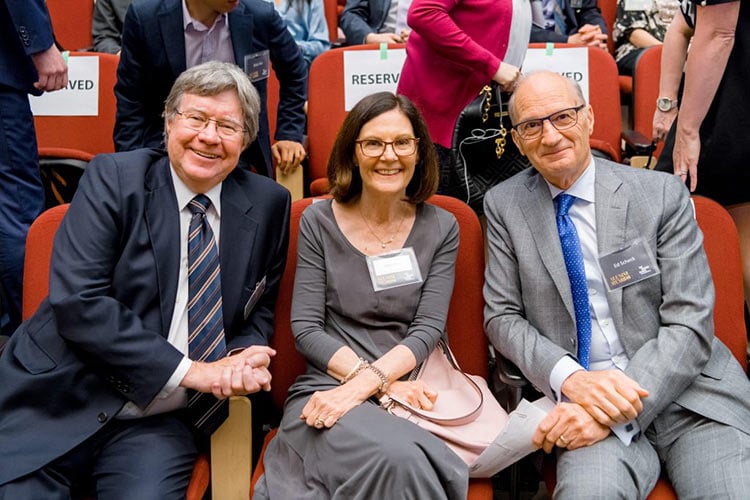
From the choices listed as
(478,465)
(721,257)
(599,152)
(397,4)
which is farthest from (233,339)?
(397,4)

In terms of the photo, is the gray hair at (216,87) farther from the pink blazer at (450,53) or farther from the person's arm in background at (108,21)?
the person's arm in background at (108,21)

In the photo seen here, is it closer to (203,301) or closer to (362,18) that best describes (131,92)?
(203,301)

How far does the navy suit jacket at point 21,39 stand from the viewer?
2182mm

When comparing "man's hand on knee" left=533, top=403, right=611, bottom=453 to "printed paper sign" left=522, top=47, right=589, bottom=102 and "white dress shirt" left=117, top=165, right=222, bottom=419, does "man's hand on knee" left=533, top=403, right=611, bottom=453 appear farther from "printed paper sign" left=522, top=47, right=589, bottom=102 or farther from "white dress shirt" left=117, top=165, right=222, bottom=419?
"printed paper sign" left=522, top=47, right=589, bottom=102

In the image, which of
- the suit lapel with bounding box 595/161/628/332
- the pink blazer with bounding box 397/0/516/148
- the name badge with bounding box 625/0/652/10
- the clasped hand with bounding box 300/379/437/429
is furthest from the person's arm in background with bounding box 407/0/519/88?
the name badge with bounding box 625/0/652/10

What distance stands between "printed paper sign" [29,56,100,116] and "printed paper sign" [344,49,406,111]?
100cm

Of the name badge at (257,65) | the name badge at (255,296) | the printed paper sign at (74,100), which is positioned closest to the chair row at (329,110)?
the printed paper sign at (74,100)

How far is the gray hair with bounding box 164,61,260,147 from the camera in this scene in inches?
71.6

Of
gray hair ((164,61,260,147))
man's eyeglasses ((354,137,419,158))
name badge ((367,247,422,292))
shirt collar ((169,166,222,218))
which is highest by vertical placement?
gray hair ((164,61,260,147))

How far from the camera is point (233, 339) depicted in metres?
1.84

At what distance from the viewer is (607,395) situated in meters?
1.62

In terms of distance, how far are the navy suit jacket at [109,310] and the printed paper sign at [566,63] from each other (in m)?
1.55

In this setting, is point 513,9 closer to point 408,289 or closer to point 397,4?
point 408,289

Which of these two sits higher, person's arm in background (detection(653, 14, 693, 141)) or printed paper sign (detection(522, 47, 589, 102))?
person's arm in background (detection(653, 14, 693, 141))
